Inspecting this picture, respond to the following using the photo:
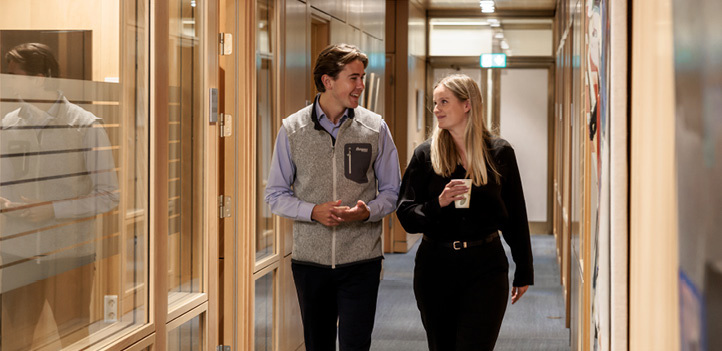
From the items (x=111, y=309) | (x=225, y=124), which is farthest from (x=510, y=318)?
(x=111, y=309)

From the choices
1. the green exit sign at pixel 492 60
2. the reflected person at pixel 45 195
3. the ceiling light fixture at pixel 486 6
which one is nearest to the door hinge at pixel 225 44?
the reflected person at pixel 45 195

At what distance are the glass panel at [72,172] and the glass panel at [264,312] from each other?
1473 mm

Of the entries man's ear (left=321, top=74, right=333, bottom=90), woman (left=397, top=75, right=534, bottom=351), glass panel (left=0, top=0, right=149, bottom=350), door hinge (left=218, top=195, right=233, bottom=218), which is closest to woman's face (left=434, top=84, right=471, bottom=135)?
woman (left=397, top=75, right=534, bottom=351)

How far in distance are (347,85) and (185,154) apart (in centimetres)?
81

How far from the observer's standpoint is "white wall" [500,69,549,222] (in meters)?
12.5

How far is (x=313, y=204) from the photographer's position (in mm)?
3273

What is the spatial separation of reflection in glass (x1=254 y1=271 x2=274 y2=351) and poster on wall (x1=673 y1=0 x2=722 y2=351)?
3.50 meters

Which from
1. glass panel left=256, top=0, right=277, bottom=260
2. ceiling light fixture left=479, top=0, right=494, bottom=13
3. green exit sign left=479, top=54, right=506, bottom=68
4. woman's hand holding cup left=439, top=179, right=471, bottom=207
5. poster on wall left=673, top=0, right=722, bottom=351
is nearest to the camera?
poster on wall left=673, top=0, right=722, bottom=351

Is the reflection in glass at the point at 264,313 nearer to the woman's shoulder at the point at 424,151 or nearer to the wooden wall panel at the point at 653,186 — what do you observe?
the woman's shoulder at the point at 424,151

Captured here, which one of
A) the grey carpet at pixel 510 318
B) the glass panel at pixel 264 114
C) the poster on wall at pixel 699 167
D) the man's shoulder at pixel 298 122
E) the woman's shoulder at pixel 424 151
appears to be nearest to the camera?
the poster on wall at pixel 699 167

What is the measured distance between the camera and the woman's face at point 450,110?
3012 millimetres

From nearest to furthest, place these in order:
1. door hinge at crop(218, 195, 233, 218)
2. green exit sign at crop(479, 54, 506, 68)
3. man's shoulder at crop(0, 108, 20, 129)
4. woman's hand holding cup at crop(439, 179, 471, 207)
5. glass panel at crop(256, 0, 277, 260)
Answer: man's shoulder at crop(0, 108, 20, 129)
woman's hand holding cup at crop(439, 179, 471, 207)
door hinge at crop(218, 195, 233, 218)
glass panel at crop(256, 0, 277, 260)
green exit sign at crop(479, 54, 506, 68)

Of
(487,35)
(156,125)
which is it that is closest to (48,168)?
(156,125)

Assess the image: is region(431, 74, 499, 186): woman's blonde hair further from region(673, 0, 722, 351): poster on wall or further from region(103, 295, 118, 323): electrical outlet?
region(673, 0, 722, 351): poster on wall
